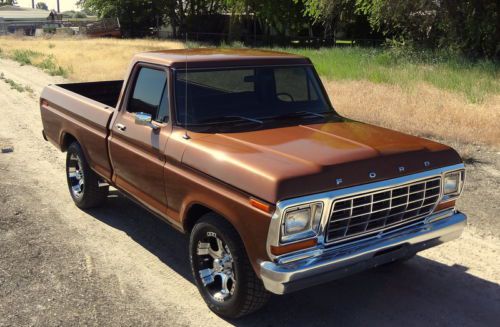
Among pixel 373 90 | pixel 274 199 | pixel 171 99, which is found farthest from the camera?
pixel 373 90

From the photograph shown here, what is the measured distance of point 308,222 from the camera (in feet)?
10.8

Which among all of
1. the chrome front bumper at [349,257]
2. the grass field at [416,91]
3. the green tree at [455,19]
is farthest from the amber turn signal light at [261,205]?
the green tree at [455,19]

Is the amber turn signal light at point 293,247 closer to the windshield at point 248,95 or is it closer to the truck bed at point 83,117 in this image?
the windshield at point 248,95

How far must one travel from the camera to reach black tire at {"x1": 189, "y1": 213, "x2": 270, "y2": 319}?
3508 millimetres

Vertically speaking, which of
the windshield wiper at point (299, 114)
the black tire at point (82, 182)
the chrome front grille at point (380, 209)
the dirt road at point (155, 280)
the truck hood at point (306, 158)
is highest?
the windshield wiper at point (299, 114)

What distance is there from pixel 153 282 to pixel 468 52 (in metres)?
18.3

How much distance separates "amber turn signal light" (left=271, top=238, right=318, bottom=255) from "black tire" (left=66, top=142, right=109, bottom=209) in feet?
10.5

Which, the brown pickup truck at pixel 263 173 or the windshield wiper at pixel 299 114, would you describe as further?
the windshield wiper at pixel 299 114

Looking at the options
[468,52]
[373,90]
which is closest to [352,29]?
[468,52]

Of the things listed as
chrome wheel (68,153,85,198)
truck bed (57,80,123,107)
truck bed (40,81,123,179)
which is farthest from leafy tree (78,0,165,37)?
chrome wheel (68,153,85,198)

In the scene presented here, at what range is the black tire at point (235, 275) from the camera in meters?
3.51

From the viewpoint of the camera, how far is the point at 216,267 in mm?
3846

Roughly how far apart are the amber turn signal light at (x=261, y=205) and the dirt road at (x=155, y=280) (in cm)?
103

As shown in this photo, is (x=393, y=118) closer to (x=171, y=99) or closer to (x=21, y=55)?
(x=171, y=99)
